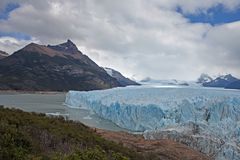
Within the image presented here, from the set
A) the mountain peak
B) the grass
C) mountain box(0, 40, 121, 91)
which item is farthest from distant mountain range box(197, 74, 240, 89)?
the grass

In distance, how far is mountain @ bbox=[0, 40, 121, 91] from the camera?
73688 mm

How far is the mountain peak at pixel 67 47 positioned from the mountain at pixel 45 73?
67.7 feet

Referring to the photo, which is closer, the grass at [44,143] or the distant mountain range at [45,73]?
the grass at [44,143]

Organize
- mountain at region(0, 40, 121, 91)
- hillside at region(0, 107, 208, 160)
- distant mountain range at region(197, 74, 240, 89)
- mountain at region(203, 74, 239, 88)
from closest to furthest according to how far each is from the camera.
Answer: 1. hillside at region(0, 107, 208, 160)
2. mountain at region(0, 40, 121, 91)
3. distant mountain range at region(197, 74, 240, 89)
4. mountain at region(203, 74, 239, 88)

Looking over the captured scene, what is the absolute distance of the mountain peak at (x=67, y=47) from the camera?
126 metres

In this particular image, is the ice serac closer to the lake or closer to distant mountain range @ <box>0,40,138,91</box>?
the lake

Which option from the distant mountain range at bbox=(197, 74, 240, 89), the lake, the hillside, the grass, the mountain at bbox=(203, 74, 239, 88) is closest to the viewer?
the grass

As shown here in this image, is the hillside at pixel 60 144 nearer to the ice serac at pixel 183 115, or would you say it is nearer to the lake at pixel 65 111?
the ice serac at pixel 183 115

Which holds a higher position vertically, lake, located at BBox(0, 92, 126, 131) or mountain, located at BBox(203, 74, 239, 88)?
mountain, located at BBox(203, 74, 239, 88)

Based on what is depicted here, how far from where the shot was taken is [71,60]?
340 ft

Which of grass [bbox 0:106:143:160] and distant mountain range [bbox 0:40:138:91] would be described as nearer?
grass [bbox 0:106:143:160]

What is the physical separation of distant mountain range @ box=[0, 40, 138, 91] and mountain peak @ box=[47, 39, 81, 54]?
67.7 ft

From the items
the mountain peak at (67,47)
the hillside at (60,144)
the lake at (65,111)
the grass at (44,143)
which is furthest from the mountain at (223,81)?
the grass at (44,143)

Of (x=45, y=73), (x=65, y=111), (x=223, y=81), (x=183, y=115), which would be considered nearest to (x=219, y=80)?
(x=223, y=81)
